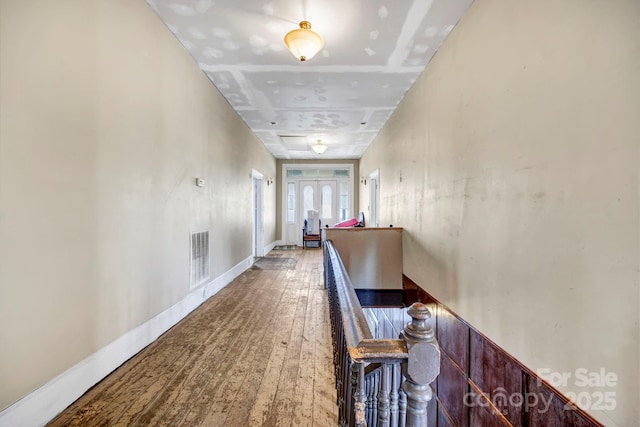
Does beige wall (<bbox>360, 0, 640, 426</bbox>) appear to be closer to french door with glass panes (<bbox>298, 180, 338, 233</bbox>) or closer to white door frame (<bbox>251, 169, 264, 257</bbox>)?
white door frame (<bbox>251, 169, 264, 257</bbox>)

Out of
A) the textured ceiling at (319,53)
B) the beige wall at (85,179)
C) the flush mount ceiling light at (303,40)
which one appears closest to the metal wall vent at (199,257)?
the beige wall at (85,179)

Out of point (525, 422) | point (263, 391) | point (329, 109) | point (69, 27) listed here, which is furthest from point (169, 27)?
point (525, 422)

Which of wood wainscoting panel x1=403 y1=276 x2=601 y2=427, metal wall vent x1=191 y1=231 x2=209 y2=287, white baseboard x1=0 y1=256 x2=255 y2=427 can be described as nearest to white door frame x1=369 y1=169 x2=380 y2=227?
wood wainscoting panel x1=403 y1=276 x2=601 y2=427

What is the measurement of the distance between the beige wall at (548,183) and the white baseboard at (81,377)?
2678 mm

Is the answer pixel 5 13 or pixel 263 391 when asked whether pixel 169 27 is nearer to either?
pixel 5 13

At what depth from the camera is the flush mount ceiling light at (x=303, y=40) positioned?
96.6 inches

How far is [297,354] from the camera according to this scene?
240cm

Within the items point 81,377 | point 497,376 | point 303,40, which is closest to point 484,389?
point 497,376

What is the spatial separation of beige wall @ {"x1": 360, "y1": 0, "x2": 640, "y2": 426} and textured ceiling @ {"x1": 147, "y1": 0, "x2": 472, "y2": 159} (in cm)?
49

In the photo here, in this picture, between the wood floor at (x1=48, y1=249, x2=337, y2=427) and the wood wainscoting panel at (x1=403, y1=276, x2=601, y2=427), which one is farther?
the wood floor at (x1=48, y1=249, x2=337, y2=427)

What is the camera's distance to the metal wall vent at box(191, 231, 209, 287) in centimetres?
341

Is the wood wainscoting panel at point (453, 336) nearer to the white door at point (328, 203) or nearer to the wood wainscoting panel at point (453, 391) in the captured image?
the wood wainscoting panel at point (453, 391)

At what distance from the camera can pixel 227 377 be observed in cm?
207

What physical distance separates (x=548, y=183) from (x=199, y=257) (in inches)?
134
